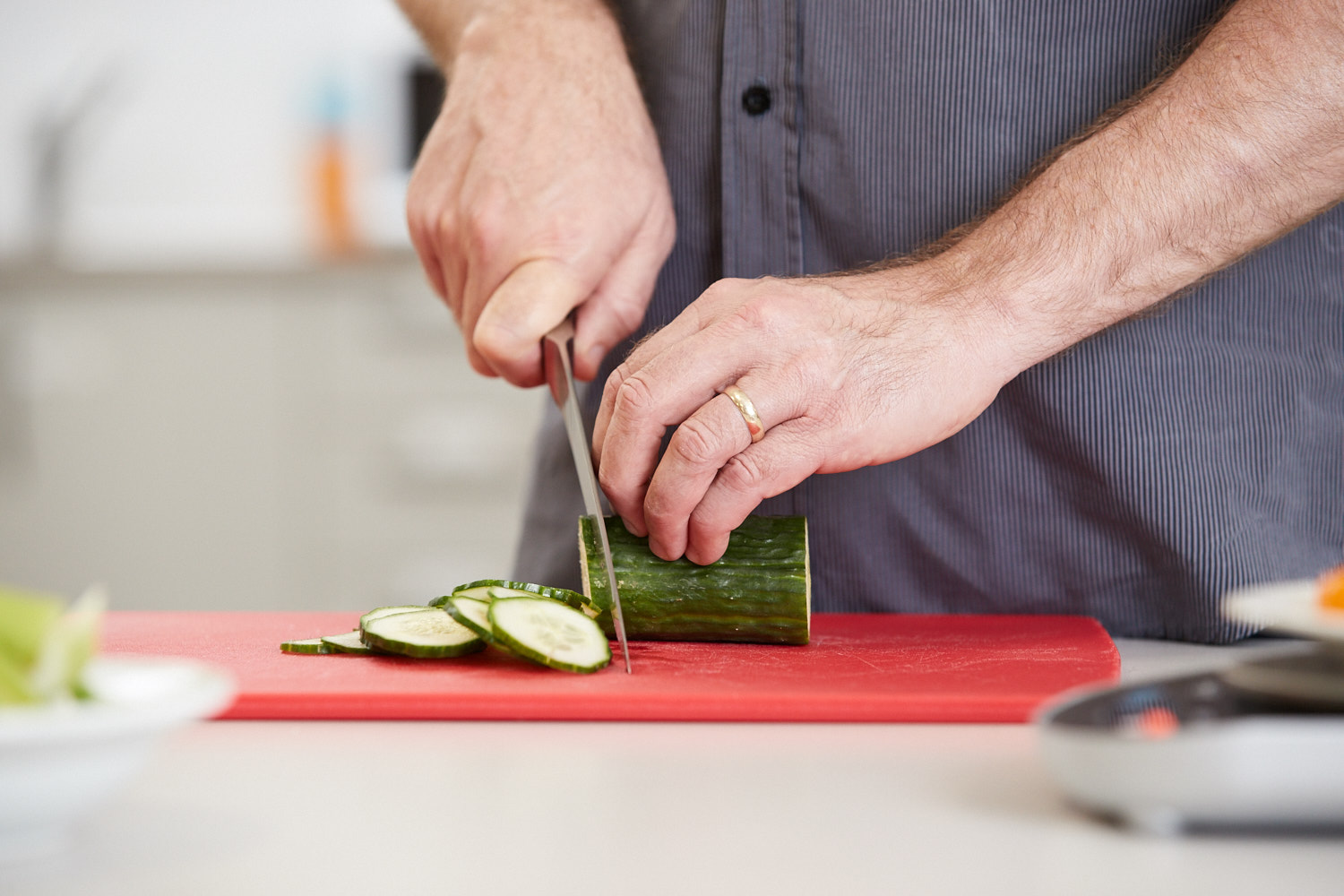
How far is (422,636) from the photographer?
3.47 feet

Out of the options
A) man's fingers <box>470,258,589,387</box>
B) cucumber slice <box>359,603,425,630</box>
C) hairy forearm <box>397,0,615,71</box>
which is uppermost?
hairy forearm <box>397,0,615,71</box>

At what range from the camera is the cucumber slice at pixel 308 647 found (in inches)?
42.5

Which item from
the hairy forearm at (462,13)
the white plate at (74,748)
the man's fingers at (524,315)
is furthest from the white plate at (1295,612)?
the hairy forearm at (462,13)

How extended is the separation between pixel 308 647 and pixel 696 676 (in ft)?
1.13

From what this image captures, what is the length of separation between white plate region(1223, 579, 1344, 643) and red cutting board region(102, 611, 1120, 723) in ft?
0.85

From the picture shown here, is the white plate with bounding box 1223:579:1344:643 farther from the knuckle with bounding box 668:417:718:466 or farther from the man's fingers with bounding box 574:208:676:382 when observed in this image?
the man's fingers with bounding box 574:208:676:382

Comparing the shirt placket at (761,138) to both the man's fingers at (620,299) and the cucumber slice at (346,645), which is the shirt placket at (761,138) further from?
the cucumber slice at (346,645)

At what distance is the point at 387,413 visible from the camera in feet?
12.0

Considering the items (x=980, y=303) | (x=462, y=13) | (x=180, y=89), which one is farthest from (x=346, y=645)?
(x=180, y=89)

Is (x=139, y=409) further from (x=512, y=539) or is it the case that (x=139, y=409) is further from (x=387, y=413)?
(x=512, y=539)

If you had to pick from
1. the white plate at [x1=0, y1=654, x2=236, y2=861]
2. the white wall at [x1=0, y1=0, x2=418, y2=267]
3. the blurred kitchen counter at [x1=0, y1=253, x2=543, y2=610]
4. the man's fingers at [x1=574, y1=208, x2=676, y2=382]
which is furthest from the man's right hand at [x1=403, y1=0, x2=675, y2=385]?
the white wall at [x1=0, y1=0, x2=418, y2=267]

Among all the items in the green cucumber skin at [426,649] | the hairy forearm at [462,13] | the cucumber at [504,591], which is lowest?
the green cucumber skin at [426,649]

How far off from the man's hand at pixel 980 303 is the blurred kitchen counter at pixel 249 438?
2542 mm

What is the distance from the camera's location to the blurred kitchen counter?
12.0 ft
